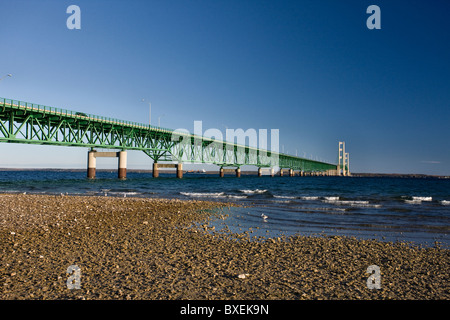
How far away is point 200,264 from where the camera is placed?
7.42 m

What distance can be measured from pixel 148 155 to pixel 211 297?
91.2 m

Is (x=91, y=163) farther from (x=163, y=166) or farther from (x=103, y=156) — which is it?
(x=163, y=166)

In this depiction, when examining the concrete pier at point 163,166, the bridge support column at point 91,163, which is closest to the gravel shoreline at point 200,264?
the bridge support column at point 91,163

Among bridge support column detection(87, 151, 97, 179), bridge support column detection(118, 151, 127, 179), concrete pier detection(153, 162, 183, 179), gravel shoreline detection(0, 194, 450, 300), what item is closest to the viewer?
gravel shoreline detection(0, 194, 450, 300)

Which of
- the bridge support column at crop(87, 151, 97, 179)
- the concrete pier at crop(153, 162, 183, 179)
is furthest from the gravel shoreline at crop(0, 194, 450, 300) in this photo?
the concrete pier at crop(153, 162, 183, 179)

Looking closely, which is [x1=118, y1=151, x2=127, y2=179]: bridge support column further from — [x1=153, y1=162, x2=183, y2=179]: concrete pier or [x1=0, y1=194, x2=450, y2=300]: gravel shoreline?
[x1=0, y1=194, x2=450, y2=300]: gravel shoreline

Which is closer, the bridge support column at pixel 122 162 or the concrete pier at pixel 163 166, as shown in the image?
the bridge support column at pixel 122 162

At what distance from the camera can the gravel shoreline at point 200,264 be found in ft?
18.9

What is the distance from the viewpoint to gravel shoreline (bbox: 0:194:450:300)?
5.75 meters

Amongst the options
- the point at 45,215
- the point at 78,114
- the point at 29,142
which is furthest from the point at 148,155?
the point at 45,215

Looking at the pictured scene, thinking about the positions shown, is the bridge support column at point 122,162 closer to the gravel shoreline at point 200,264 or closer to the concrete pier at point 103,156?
the concrete pier at point 103,156

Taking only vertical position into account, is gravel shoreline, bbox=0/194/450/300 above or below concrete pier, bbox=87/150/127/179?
below

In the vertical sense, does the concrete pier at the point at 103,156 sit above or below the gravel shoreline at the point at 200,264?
above

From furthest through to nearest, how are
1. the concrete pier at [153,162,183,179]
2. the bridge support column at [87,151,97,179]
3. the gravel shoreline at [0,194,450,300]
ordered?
1. the concrete pier at [153,162,183,179]
2. the bridge support column at [87,151,97,179]
3. the gravel shoreline at [0,194,450,300]
